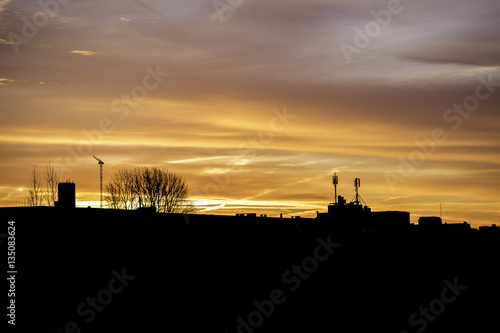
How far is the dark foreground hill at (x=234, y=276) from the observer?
3447 centimetres

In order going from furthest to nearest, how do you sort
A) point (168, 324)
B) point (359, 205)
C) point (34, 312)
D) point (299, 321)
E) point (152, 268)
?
1. point (359, 205)
2. point (299, 321)
3. point (152, 268)
4. point (168, 324)
5. point (34, 312)

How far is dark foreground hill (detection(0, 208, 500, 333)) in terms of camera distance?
34.5 meters

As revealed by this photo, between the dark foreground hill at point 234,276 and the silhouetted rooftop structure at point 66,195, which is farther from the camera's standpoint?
the silhouetted rooftop structure at point 66,195

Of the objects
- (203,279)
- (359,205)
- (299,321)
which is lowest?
(299,321)

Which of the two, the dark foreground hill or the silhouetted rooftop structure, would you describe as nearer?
the dark foreground hill

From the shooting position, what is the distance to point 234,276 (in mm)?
41781

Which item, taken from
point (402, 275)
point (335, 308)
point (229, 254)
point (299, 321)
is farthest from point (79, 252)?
point (402, 275)

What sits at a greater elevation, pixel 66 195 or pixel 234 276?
pixel 66 195

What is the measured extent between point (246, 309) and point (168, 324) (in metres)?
5.87

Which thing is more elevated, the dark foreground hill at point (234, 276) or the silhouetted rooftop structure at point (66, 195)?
the silhouetted rooftop structure at point (66, 195)

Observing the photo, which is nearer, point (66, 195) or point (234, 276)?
point (234, 276)

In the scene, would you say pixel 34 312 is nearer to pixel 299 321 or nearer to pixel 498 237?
pixel 299 321

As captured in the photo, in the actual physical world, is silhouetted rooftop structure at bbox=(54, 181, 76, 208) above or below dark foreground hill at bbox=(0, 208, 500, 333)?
above

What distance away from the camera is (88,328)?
33000mm
